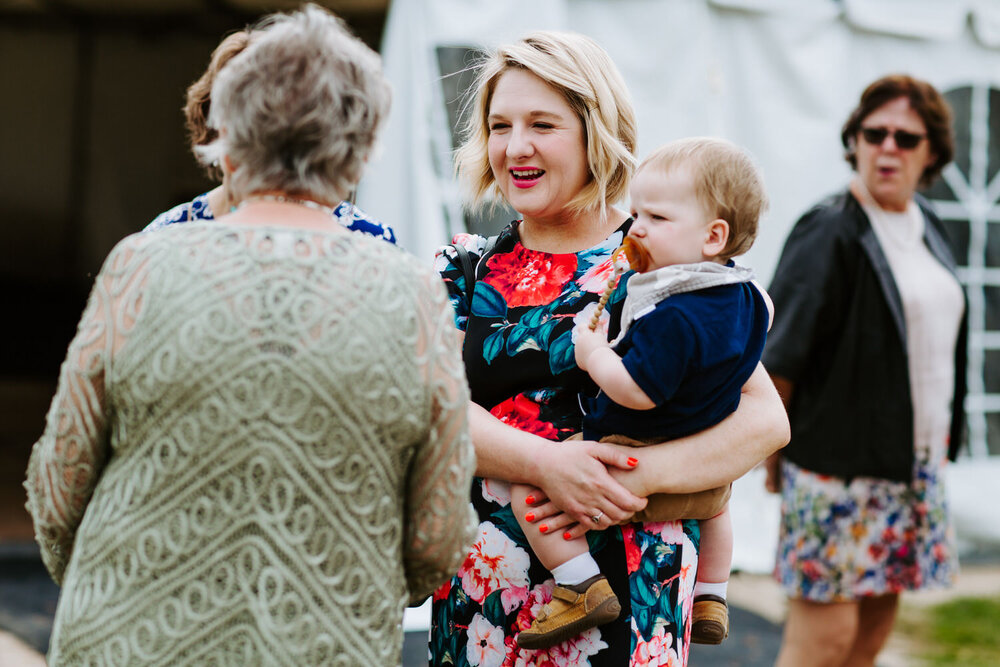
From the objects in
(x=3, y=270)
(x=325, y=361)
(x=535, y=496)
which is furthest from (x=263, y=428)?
(x=3, y=270)

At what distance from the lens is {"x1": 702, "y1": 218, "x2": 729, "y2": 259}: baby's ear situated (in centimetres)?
187

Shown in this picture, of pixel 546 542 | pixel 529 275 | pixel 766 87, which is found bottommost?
pixel 546 542

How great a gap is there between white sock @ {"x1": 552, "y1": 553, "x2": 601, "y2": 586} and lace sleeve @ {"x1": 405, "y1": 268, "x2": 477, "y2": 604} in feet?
1.17

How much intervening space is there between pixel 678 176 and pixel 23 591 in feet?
14.3

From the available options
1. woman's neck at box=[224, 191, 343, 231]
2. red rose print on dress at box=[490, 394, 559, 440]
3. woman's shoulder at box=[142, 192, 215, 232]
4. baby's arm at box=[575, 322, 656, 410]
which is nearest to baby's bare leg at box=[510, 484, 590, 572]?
red rose print on dress at box=[490, 394, 559, 440]

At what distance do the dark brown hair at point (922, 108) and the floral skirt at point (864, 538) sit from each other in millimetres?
1168

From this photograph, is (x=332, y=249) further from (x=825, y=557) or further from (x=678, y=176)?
(x=825, y=557)

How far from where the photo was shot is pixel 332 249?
1406 millimetres

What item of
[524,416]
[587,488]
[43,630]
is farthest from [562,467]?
[43,630]

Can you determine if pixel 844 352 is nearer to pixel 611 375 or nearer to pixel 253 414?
pixel 611 375

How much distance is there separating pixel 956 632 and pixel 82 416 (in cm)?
472

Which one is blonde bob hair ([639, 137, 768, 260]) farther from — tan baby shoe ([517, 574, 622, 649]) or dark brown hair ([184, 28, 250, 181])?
dark brown hair ([184, 28, 250, 181])

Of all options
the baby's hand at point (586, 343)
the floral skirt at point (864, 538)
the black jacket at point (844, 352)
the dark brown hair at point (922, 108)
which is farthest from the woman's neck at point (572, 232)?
the dark brown hair at point (922, 108)

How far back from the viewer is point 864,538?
11.8 ft
